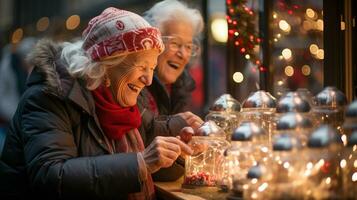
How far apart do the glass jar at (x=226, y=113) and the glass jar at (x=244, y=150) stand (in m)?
0.72

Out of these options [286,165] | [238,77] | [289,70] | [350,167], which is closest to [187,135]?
[350,167]

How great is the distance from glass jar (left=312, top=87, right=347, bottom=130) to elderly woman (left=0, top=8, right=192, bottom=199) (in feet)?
2.04

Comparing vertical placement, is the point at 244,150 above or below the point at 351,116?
below

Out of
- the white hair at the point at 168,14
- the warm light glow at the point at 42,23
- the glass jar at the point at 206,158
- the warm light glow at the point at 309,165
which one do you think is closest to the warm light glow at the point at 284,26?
the white hair at the point at 168,14

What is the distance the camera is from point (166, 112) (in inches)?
168

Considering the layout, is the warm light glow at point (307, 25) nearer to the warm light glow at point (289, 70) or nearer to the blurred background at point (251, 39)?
the blurred background at point (251, 39)

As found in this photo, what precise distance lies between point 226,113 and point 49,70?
0.90 m

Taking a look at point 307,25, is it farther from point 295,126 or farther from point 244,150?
point 295,126

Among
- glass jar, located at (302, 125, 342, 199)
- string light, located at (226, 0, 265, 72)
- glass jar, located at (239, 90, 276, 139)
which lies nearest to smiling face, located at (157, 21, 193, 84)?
string light, located at (226, 0, 265, 72)

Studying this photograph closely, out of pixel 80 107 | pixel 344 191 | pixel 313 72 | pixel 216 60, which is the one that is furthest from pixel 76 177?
pixel 216 60

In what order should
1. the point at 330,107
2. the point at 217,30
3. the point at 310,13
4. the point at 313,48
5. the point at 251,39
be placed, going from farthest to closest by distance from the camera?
the point at 217,30 < the point at 251,39 < the point at 310,13 < the point at 313,48 < the point at 330,107

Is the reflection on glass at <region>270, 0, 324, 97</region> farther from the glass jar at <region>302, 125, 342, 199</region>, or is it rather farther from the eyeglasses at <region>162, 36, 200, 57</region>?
the glass jar at <region>302, 125, 342, 199</region>

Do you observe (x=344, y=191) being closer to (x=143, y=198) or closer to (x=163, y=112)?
(x=143, y=198)

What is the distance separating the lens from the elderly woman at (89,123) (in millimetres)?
2748
